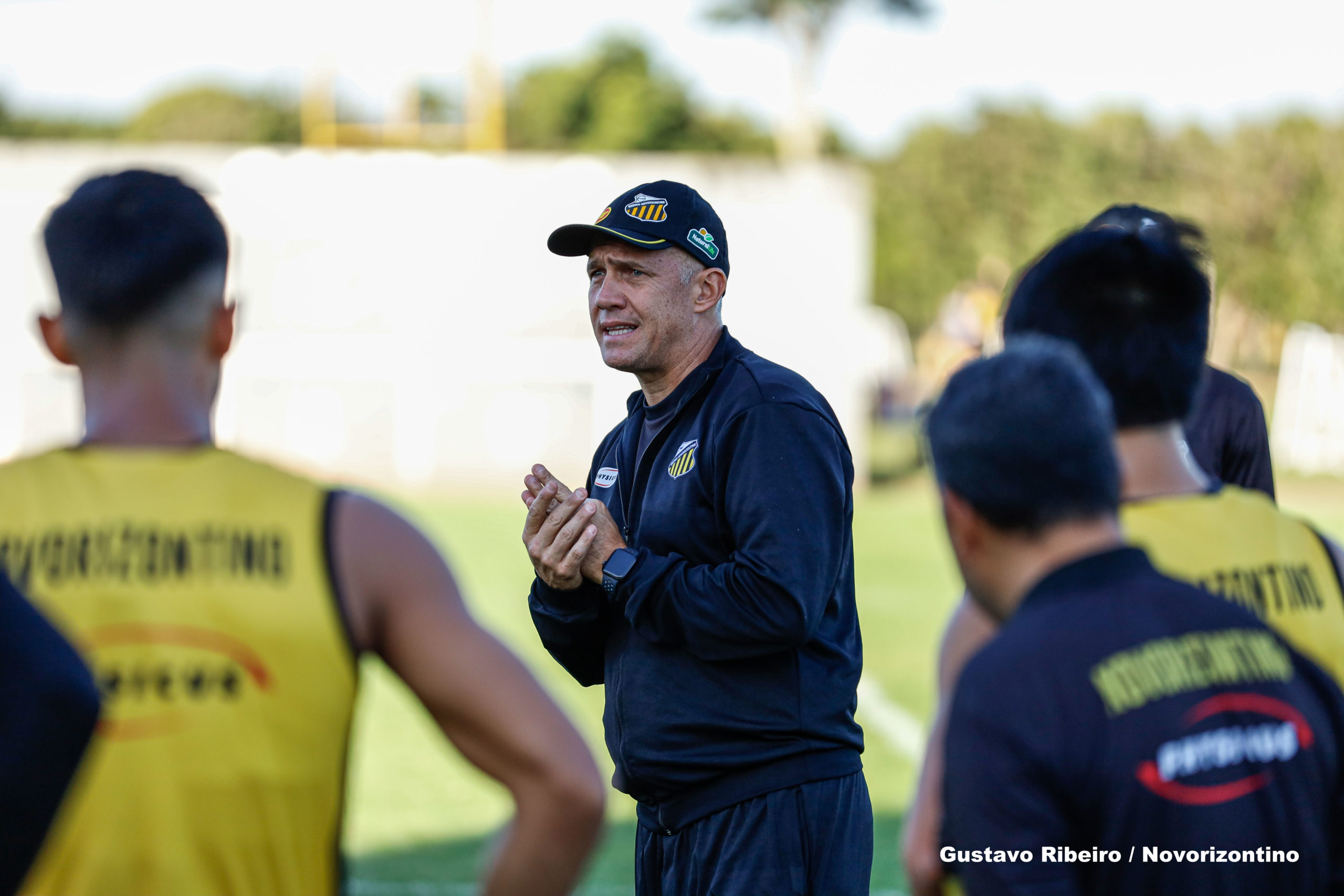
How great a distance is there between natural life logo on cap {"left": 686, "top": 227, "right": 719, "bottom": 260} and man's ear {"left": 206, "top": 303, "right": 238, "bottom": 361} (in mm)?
1639

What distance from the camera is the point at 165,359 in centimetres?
196

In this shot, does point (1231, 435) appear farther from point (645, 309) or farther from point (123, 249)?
point (123, 249)

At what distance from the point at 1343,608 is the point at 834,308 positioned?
23.5 m

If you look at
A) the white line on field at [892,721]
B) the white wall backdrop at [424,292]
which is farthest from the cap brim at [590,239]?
the white wall backdrop at [424,292]

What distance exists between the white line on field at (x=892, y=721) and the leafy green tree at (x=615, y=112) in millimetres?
44529

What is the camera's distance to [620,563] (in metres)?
3.13

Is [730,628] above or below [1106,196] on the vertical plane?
below

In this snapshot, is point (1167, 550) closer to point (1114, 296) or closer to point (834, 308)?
point (1114, 296)

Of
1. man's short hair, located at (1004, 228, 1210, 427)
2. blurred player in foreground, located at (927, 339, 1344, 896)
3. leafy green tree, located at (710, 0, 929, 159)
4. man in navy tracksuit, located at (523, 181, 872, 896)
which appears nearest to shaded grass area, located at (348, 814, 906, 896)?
man in navy tracksuit, located at (523, 181, 872, 896)

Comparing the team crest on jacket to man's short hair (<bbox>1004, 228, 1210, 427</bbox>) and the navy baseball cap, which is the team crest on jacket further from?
man's short hair (<bbox>1004, 228, 1210, 427</bbox>)

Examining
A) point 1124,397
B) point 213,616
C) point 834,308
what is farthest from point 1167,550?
point 834,308

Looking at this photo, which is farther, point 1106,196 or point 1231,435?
point 1106,196

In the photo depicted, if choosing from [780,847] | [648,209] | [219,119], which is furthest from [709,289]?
[219,119]

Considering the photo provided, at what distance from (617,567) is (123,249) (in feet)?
4.80
